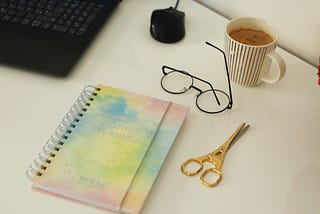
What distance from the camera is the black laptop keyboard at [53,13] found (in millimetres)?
753

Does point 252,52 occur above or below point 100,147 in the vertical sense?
above

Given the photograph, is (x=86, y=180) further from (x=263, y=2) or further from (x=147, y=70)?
(x=263, y=2)

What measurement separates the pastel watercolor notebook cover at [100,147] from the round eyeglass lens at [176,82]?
0.18 ft

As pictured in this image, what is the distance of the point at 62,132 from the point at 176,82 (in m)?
0.20

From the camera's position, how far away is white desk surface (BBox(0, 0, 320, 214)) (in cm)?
53

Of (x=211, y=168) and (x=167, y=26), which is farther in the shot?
(x=167, y=26)

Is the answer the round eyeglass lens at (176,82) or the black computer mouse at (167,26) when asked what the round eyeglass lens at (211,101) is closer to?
the round eyeglass lens at (176,82)

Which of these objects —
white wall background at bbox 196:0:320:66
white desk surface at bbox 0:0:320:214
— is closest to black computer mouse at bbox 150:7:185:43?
white desk surface at bbox 0:0:320:214

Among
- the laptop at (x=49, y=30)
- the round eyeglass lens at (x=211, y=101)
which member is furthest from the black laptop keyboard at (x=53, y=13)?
the round eyeglass lens at (x=211, y=101)

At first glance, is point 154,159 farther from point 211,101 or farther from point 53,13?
point 53,13

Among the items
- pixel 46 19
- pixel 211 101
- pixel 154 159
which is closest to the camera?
pixel 154 159

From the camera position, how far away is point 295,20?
0.73 metres

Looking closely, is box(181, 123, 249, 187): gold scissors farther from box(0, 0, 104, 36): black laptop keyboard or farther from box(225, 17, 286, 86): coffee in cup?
box(0, 0, 104, 36): black laptop keyboard

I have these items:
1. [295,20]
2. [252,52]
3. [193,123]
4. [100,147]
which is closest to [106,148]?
[100,147]
